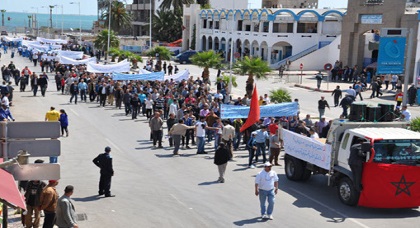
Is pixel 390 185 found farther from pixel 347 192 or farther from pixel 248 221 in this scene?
pixel 248 221

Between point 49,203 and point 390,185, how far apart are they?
24.8ft

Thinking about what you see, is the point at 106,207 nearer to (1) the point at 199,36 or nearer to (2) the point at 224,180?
(2) the point at 224,180

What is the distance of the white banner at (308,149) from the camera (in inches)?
→ 614

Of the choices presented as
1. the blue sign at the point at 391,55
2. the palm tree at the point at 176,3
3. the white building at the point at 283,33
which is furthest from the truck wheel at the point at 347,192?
the palm tree at the point at 176,3

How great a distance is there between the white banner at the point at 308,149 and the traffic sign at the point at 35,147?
790 cm

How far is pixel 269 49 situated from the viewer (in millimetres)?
64375

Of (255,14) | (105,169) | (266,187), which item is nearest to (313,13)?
(255,14)

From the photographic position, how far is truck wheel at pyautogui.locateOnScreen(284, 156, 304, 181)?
55.9 feet

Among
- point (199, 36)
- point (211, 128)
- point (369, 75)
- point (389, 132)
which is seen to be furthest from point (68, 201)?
point (199, 36)

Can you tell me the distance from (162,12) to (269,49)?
2874cm

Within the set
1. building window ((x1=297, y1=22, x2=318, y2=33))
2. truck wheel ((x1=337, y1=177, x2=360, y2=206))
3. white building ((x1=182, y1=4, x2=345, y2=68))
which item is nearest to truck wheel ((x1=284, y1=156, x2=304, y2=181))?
truck wheel ((x1=337, y1=177, x2=360, y2=206))

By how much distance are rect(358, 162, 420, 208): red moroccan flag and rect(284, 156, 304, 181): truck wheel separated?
2983mm

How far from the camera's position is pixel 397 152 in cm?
1421

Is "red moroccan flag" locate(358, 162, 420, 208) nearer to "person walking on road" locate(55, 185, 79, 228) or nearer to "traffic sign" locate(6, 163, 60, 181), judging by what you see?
"person walking on road" locate(55, 185, 79, 228)
